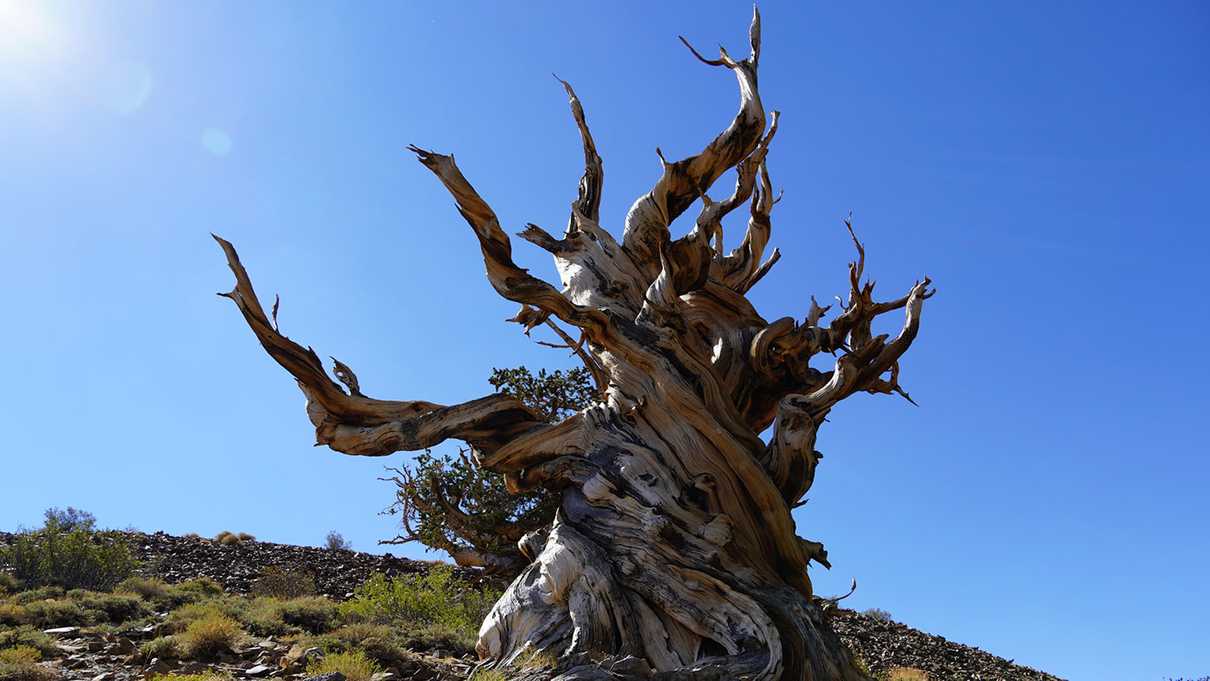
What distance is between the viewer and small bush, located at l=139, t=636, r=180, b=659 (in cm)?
714

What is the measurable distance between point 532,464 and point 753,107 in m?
3.89

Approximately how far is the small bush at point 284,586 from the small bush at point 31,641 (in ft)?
12.2

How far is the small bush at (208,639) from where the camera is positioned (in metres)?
7.29

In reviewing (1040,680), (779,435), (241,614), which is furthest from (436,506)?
(1040,680)

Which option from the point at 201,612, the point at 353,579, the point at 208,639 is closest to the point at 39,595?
the point at 201,612

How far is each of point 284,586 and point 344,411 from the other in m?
6.29

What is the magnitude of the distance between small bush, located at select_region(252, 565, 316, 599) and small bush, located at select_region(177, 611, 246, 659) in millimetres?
3790

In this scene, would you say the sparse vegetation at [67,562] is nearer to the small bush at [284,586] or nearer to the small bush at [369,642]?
the small bush at [284,586]

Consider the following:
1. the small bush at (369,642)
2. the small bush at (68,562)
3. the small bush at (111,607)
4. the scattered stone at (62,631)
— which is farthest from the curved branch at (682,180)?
the small bush at (68,562)

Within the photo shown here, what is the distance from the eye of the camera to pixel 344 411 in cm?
671

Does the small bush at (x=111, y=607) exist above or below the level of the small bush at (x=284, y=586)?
below

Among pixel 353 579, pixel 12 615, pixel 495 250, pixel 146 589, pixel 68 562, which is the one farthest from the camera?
pixel 353 579

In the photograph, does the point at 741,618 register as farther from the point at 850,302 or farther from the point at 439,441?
the point at 850,302

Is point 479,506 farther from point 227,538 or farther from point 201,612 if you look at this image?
point 227,538
